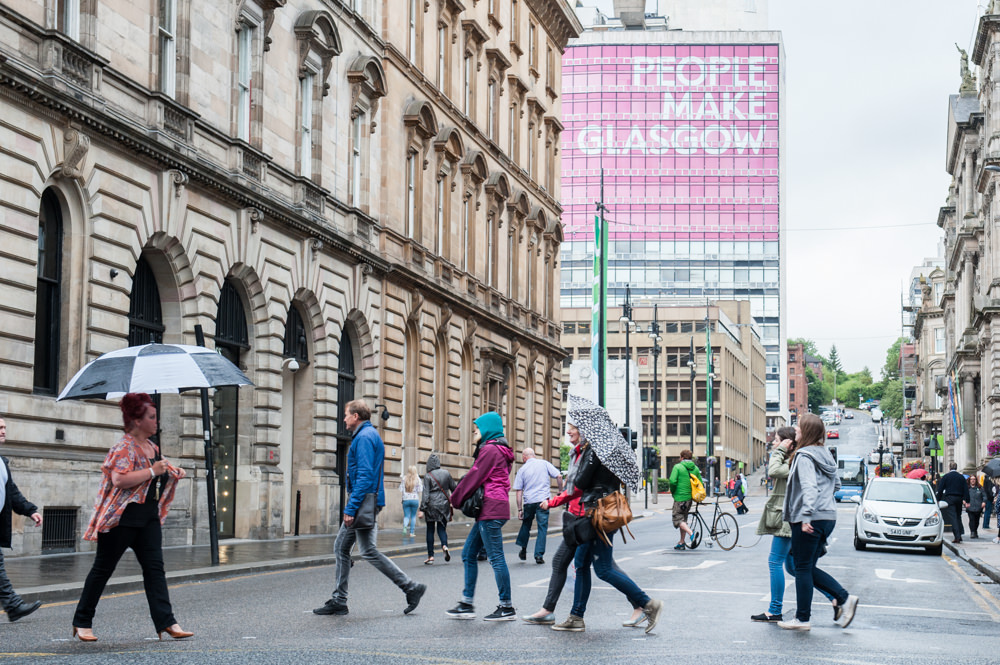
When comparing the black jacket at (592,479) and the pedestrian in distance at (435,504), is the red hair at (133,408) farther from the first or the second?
the pedestrian in distance at (435,504)

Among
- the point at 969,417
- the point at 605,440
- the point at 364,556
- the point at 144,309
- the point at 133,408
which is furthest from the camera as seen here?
A: the point at 969,417

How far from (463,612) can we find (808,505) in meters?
3.22

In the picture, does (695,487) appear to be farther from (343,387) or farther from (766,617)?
(766,617)

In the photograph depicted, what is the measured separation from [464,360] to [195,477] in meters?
20.1

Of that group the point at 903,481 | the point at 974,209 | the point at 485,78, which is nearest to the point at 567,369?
the point at 974,209

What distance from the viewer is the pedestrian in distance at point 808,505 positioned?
1211 cm

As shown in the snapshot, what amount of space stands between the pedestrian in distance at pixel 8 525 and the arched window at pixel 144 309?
1190cm

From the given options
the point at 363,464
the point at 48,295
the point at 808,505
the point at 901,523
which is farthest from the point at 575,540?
the point at 901,523

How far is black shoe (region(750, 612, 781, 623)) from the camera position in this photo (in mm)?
12906

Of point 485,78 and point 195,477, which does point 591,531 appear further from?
point 485,78

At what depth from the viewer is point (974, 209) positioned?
81.1 meters

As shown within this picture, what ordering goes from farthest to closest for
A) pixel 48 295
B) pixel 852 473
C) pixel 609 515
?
pixel 852 473 → pixel 48 295 → pixel 609 515

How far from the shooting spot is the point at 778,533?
12.8 metres

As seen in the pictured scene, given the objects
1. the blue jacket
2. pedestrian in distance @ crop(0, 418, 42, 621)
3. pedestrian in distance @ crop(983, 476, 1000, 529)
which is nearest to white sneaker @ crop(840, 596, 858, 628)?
the blue jacket
